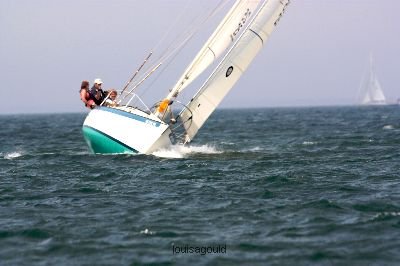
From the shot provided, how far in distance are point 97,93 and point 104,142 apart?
201 centimetres

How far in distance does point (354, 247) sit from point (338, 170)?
31.4ft

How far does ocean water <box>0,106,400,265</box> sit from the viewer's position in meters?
11.9

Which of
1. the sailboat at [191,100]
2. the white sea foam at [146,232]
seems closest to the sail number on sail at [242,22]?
the sailboat at [191,100]

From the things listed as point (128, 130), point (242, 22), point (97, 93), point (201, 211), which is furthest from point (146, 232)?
point (242, 22)

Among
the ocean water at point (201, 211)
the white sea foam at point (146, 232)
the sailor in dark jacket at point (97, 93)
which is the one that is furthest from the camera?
the sailor in dark jacket at point (97, 93)

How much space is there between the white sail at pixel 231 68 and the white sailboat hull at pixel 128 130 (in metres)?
1.62

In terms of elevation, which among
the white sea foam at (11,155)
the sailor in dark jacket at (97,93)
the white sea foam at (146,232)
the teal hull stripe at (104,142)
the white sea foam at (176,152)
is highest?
the sailor in dark jacket at (97,93)

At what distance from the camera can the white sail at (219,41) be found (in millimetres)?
25266

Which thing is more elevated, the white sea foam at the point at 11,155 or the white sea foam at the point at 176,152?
the white sea foam at the point at 11,155

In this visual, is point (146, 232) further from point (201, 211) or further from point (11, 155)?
point (11, 155)

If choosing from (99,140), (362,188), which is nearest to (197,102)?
(99,140)

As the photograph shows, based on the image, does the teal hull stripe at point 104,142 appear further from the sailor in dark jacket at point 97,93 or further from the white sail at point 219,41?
the white sail at point 219,41

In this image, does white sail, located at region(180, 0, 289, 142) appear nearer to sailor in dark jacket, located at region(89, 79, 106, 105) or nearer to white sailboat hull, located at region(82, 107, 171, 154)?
white sailboat hull, located at region(82, 107, 171, 154)

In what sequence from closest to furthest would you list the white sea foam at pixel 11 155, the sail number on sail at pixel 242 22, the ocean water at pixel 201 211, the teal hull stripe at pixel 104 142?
1. the ocean water at pixel 201 211
2. the teal hull stripe at pixel 104 142
3. the sail number on sail at pixel 242 22
4. the white sea foam at pixel 11 155
